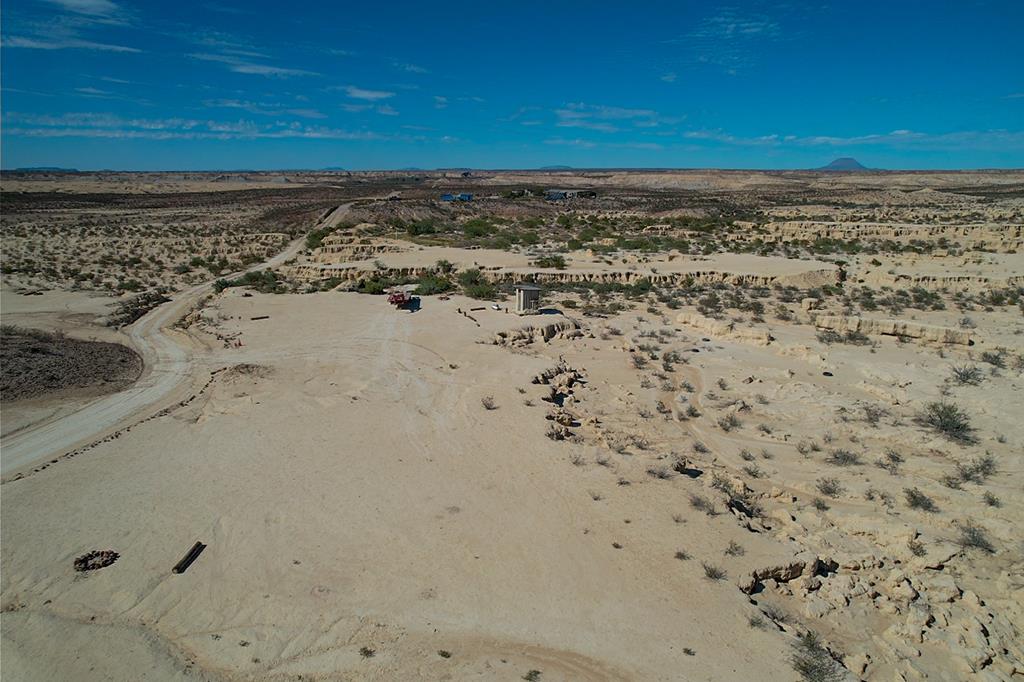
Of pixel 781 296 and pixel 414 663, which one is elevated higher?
pixel 781 296

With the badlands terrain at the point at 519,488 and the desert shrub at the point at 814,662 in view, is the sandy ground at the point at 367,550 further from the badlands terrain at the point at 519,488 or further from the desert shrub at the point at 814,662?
the desert shrub at the point at 814,662

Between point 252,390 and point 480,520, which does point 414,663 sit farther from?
point 252,390

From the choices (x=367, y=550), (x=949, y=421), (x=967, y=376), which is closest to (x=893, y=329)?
(x=967, y=376)

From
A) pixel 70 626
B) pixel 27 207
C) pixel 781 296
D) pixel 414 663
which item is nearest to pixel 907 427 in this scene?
pixel 414 663

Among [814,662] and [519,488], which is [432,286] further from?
[814,662]

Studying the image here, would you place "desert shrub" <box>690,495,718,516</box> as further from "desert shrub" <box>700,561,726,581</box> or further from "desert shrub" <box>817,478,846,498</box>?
"desert shrub" <box>817,478,846,498</box>

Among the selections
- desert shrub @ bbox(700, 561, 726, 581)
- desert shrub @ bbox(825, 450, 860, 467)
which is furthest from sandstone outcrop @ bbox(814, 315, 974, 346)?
desert shrub @ bbox(700, 561, 726, 581)

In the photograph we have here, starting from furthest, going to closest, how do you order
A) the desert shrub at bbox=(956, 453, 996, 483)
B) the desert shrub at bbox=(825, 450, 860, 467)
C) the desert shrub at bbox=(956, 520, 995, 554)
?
the desert shrub at bbox=(825, 450, 860, 467) < the desert shrub at bbox=(956, 453, 996, 483) < the desert shrub at bbox=(956, 520, 995, 554)
